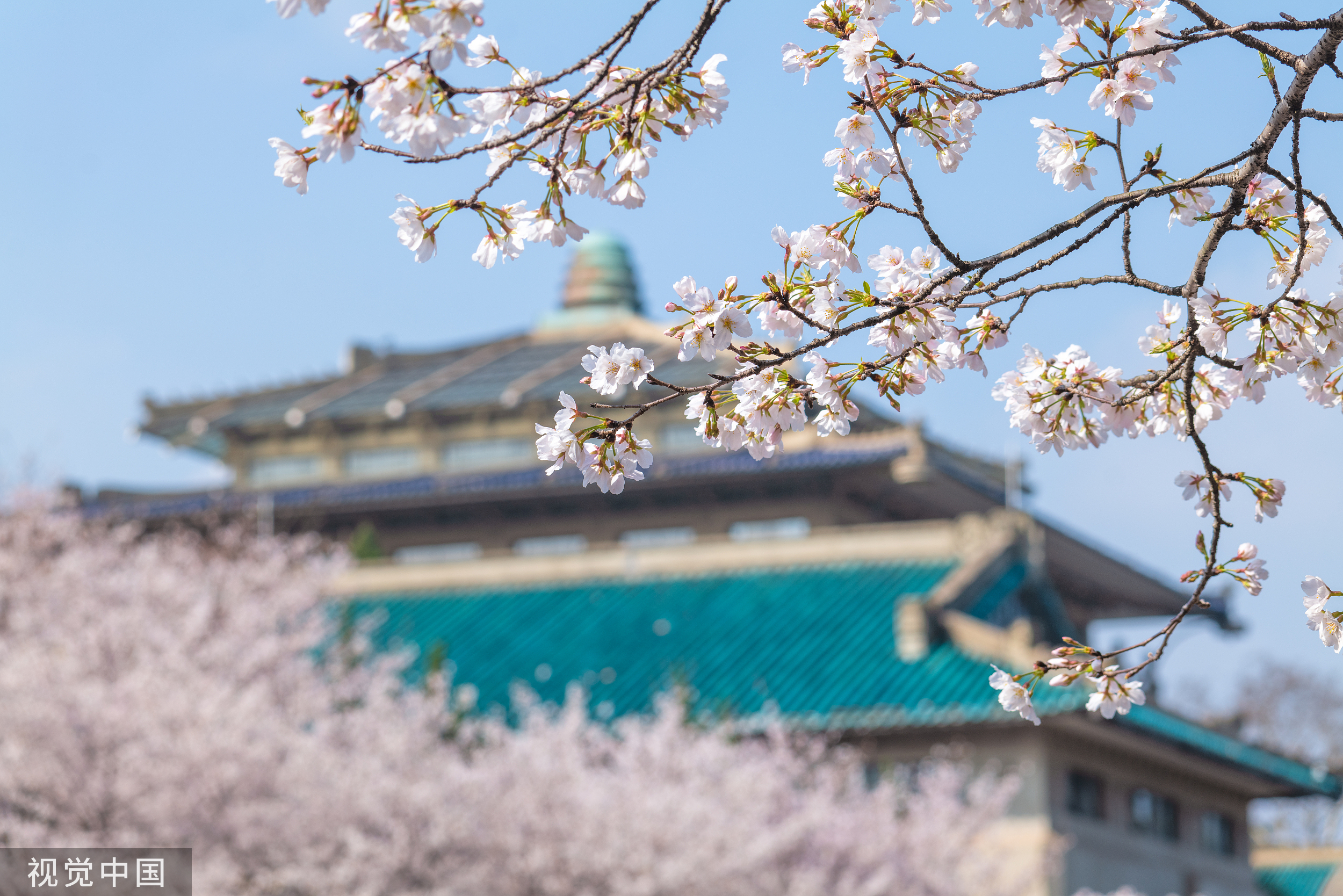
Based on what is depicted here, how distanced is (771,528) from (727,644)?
5930 mm

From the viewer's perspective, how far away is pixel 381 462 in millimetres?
38969

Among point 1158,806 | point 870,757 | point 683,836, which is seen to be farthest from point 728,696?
point 1158,806

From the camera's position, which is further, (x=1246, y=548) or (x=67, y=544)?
(x=67, y=544)

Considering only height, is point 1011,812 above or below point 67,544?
below

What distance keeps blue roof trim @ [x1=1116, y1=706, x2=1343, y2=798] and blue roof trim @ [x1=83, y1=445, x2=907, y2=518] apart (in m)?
7.53

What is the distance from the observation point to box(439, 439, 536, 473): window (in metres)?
37.4

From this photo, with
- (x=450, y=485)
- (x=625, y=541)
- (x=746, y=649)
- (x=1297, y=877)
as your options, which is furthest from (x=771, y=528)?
(x=1297, y=877)

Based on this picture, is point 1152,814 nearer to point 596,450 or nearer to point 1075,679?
point 1075,679

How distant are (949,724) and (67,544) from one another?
629 inches

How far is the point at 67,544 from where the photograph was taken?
29.5 m

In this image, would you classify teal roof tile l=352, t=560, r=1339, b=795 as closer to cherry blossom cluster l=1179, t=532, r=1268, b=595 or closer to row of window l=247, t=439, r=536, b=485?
row of window l=247, t=439, r=536, b=485

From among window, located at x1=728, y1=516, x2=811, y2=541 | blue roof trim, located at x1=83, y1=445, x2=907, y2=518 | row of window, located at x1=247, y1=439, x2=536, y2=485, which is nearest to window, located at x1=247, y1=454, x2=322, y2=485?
row of window, located at x1=247, y1=439, x2=536, y2=485

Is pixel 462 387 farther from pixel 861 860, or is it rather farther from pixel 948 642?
pixel 861 860

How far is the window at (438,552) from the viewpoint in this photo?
117 feet
